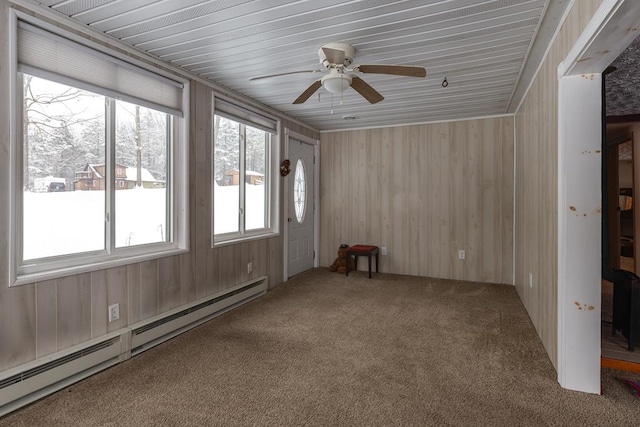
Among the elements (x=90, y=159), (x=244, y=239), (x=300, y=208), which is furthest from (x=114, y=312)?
(x=300, y=208)

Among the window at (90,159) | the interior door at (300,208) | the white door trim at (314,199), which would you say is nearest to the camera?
the window at (90,159)

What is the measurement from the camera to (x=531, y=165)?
3176mm

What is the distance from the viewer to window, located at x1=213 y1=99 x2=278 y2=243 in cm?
365

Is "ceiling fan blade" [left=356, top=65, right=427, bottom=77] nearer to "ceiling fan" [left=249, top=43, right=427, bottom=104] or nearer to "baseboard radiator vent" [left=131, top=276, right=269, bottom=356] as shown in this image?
"ceiling fan" [left=249, top=43, right=427, bottom=104]

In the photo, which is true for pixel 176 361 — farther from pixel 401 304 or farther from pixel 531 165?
pixel 531 165

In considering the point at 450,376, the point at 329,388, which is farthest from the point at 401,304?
the point at 329,388

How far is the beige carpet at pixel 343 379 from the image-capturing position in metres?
1.84

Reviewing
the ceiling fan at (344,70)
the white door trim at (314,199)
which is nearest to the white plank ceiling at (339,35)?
the ceiling fan at (344,70)

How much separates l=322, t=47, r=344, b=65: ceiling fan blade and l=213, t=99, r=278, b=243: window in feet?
5.38

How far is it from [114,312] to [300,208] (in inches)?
123

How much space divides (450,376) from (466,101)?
3.06 m

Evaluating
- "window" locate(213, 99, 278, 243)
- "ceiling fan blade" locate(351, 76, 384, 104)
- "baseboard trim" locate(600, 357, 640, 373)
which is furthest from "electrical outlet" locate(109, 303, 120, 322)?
"baseboard trim" locate(600, 357, 640, 373)

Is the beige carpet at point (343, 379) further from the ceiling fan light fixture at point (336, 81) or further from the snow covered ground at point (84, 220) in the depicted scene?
the ceiling fan light fixture at point (336, 81)

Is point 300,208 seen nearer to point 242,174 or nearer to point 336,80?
point 242,174
